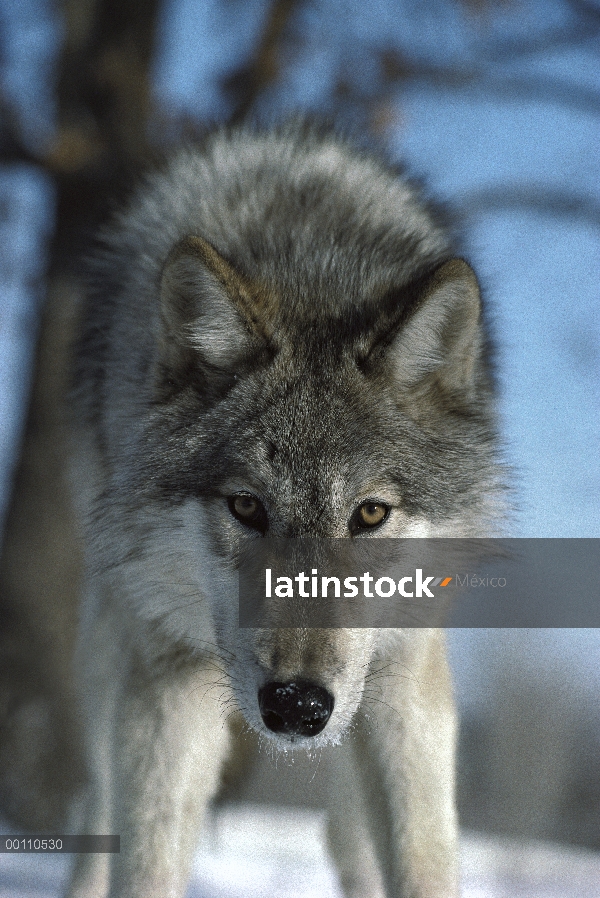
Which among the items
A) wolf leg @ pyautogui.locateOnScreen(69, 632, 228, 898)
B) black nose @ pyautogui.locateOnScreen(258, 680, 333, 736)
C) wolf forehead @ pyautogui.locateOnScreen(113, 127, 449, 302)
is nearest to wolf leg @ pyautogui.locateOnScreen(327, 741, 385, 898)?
wolf leg @ pyautogui.locateOnScreen(69, 632, 228, 898)

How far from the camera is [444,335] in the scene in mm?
1570

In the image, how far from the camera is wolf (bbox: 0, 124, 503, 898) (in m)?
1.49

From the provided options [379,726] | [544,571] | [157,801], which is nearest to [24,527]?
[157,801]

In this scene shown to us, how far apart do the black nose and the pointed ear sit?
0.64 m

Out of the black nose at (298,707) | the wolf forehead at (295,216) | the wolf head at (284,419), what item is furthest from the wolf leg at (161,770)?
the wolf forehead at (295,216)

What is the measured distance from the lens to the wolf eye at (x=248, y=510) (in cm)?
149

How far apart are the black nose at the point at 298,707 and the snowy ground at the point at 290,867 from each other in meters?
0.79

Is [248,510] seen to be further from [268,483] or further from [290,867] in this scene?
[290,867]

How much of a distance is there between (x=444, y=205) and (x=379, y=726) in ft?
4.85

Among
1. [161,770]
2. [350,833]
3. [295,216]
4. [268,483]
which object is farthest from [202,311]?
[350,833]

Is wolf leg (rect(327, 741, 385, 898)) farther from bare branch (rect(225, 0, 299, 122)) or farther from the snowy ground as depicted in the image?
bare branch (rect(225, 0, 299, 122))

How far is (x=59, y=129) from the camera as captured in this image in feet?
10.9

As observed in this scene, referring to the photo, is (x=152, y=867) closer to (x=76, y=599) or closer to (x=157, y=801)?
(x=157, y=801)

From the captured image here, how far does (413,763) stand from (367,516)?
26.0 inches
